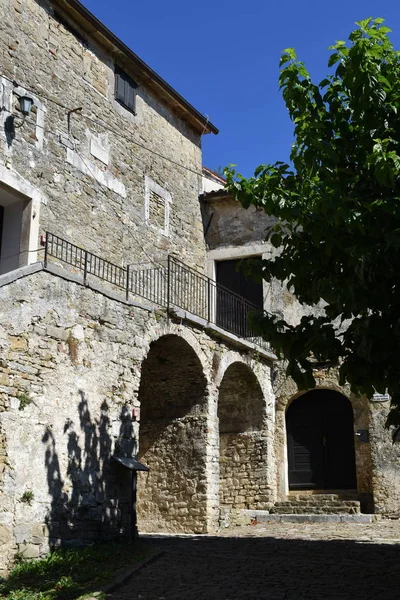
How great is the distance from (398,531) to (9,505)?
7097mm

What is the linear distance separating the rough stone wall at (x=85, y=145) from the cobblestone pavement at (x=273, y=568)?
19.9 feet

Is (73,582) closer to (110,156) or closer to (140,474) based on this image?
(140,474)

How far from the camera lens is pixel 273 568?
861 centimetres

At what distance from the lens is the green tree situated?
6.11 metres

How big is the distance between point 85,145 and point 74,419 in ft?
20.7

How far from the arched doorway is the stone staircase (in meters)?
0.51

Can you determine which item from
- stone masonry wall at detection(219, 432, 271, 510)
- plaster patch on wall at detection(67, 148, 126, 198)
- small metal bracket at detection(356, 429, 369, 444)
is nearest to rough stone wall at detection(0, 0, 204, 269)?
plaster patch on wall at detection(67, 148, 126, 198)

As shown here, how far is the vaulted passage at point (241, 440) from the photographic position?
594 inches

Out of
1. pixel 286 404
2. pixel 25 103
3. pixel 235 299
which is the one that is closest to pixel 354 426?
pixel 286 404

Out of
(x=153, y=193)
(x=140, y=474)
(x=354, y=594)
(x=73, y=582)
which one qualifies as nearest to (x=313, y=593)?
(x=354, y=594)

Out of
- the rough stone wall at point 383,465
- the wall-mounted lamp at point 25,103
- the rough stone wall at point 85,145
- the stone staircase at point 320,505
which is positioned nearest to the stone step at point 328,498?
the stone staircase at point 320,505

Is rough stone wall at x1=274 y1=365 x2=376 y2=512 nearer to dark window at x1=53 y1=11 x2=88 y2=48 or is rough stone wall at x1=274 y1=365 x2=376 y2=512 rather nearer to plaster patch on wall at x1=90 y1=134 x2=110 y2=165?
plaster patch on wall at x1=90 y1=134 x2=110 y2=165

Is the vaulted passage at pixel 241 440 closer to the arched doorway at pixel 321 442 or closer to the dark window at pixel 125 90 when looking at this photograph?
the arched doorway at pixel 321 442

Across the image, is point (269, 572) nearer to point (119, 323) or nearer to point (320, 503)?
point (119, 323)
